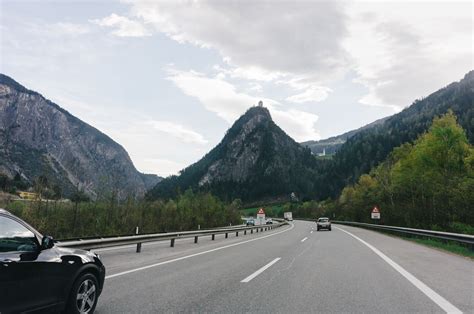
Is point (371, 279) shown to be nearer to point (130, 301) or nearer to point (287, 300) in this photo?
point (287, 300)

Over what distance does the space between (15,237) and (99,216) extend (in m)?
32.6

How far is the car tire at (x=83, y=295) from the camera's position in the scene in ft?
15.7

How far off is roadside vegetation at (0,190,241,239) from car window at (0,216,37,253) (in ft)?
66.2

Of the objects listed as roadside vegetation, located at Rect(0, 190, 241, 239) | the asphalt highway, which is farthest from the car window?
roadside vegetation, located at Rect(0, 190, 241, 239)

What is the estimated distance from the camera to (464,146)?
134 ft

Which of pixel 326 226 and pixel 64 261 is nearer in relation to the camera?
pixel 64 261

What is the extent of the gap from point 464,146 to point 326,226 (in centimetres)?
1897

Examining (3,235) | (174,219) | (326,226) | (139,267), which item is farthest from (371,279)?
(174,219)

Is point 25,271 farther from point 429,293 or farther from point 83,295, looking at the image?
point 429,293

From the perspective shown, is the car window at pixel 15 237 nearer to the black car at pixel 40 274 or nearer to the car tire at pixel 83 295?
the black car at pixel 40 274

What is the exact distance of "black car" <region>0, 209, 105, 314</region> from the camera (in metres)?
3.98

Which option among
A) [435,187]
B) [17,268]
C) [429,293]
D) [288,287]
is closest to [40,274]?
[17,268]

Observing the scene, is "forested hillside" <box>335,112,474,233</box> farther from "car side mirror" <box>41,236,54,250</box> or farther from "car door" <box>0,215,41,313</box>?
"car door" <box>0,215,41,313</box>

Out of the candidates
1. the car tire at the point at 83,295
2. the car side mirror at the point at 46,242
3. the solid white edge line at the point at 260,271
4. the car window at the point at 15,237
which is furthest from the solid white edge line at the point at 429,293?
the car window at the point at 15,237
